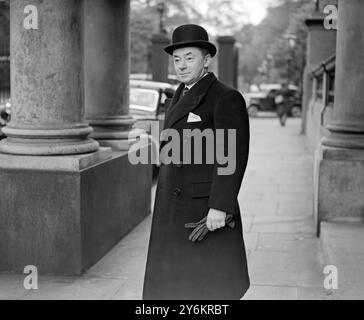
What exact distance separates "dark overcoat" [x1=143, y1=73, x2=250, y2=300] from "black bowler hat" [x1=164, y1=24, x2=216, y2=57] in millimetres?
194

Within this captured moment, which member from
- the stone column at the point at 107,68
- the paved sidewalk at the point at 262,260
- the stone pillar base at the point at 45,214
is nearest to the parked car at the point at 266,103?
the paved sidewalk at the point at 262,260

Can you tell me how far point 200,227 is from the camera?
3.92 m

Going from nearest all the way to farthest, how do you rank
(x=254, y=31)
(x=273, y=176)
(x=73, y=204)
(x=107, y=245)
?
1. (x=73, y=204)
2. (x=107, y=245)
3. (x=273, y=176)
4. (x=254, y=31)

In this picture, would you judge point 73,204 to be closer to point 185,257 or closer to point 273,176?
point 185,257

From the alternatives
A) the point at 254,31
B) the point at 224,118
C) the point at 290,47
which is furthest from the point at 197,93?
the point at 254,31

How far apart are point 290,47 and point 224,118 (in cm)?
4752

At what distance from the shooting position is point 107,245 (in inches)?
267

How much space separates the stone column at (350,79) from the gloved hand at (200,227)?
376 cm

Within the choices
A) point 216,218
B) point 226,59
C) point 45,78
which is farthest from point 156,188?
point 226,59

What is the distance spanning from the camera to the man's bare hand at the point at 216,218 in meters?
3.81

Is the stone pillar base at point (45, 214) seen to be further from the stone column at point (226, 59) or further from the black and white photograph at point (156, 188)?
the stone column at point (226, 59)

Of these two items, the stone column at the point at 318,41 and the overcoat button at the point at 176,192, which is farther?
the stone column at the point at 318,41

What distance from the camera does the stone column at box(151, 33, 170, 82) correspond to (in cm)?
2689

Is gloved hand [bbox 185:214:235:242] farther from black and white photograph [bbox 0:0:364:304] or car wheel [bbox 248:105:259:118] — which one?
car wheel [bbox 248:105:259:118]
